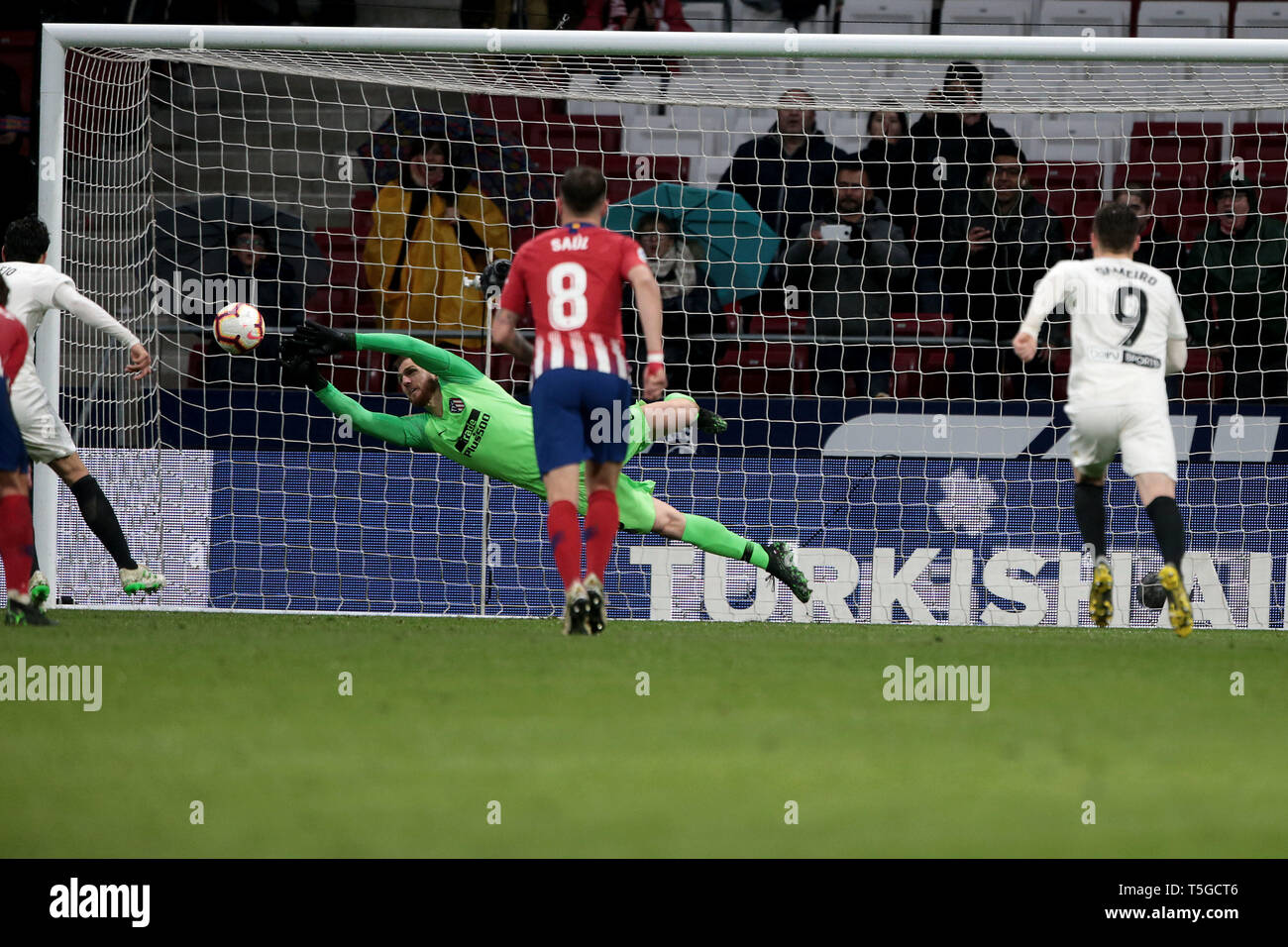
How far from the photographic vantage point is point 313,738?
4270mm

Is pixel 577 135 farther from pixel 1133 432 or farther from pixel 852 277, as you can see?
pixel 1133 432

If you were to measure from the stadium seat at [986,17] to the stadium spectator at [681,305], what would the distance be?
3586mm

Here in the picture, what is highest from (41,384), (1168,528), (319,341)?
(319,341)

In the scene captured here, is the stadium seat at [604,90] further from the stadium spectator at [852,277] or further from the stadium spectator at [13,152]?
the stadium spectator at [13,152]

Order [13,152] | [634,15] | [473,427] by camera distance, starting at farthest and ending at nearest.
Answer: [634,15], [13,152], [473,427]

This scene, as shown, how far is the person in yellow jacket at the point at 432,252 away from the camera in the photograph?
10555 mm

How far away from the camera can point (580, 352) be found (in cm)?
674

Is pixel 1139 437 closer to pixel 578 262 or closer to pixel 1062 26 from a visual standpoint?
pixel 578 262

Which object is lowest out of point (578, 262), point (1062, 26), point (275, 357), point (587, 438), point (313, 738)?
point (313, 738)

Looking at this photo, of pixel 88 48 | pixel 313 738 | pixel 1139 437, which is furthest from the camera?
pixel 88 48

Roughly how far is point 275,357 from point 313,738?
6884mm

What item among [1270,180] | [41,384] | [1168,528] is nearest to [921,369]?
[1270,180]

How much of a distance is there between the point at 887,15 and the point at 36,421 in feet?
25.3
